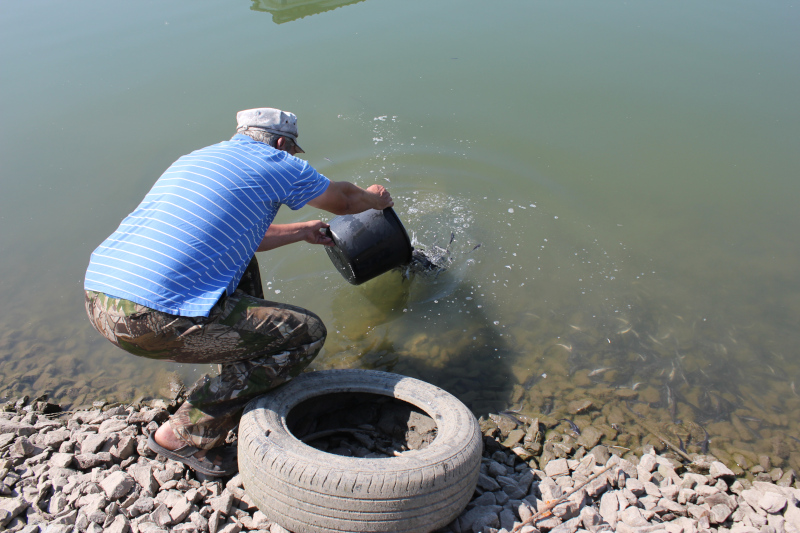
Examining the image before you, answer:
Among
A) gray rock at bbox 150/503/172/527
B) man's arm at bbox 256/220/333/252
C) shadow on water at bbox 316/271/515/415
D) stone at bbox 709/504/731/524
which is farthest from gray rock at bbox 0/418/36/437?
stone at bbox 709/504/731/524

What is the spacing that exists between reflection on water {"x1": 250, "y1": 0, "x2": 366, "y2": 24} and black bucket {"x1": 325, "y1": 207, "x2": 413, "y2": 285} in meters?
6.41

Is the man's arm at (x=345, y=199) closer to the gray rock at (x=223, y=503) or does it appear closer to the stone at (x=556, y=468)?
the gray rock at (x=223, y=503)

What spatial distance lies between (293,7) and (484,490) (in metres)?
9.05

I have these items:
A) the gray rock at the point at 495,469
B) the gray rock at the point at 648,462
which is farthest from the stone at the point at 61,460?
the gray rock at the point at 648,462

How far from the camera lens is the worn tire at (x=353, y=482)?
2.53 meters

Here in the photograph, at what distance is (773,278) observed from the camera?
182 inches

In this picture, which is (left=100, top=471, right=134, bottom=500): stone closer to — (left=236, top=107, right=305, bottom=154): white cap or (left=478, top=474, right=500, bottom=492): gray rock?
(left=478, top=474, right=500, bottom=492): gray rock

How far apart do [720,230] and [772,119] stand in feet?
7.24

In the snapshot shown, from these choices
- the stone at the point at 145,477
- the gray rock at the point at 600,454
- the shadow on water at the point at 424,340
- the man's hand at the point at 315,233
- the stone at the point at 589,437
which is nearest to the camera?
the stone at the point at 145,477

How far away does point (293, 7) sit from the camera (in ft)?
31.5

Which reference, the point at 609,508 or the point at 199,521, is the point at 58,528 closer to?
the point at 199,521

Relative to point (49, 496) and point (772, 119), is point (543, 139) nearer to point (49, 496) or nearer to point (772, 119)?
point (772, 119)

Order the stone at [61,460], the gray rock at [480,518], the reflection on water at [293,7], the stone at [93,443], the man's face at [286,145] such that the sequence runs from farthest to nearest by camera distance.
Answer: the reflection on water at [293,7] → the man's face at [286,145] → the stone at [93,443] → the stone at [61,460] → the gray rock at [480,518]

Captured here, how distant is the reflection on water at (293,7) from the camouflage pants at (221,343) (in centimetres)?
752
